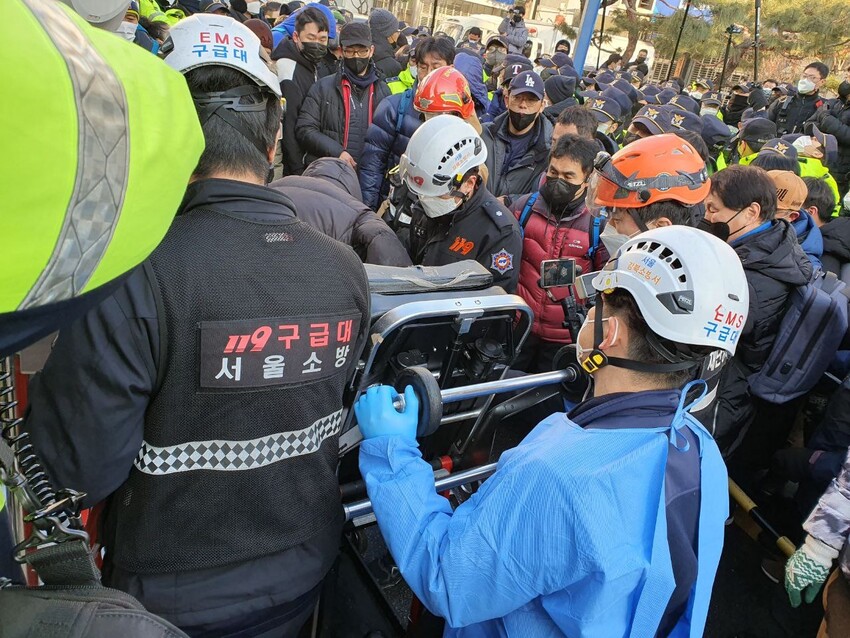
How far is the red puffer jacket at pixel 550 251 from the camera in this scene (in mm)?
3590

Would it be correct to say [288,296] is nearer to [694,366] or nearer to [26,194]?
[26,194]

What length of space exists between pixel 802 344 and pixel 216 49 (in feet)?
10.7

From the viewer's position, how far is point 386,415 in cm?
165

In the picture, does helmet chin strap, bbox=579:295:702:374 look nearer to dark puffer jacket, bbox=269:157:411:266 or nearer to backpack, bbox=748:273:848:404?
dark puffer jacket, bbox=269:157:411:266

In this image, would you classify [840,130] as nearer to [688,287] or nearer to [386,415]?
[688,287]

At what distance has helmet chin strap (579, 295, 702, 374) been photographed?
1.64 meters

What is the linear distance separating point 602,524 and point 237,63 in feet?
4.83

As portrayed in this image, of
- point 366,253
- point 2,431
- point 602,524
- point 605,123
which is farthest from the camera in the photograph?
point 605,123

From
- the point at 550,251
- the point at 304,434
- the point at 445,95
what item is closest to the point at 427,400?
the point at 304,434

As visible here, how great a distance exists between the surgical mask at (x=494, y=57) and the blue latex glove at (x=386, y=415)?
12.9 m

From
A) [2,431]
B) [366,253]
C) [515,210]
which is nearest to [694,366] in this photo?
[366,253]

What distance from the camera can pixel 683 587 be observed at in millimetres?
1479

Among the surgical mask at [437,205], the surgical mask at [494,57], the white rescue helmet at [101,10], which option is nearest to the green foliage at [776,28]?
the surgical mask at [494,57]

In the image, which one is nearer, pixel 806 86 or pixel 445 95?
pixel 445 95
